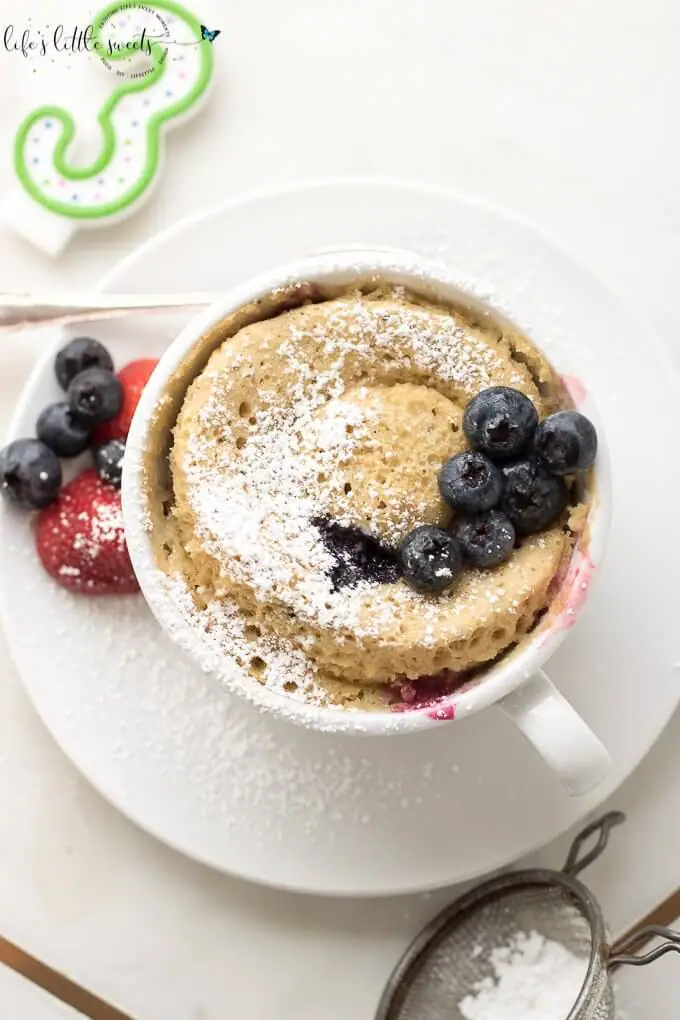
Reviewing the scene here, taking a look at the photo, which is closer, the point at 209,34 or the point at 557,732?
the point at 557,732

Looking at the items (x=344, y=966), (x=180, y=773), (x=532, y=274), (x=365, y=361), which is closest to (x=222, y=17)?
(x=532, y=274)

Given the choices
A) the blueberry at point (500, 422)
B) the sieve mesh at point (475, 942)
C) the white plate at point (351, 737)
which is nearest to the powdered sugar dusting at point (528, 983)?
the sieve mesh at point (475, 942)

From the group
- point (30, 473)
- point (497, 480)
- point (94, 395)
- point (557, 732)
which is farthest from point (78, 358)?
point (557, 732)

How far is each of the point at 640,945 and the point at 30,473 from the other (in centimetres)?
106

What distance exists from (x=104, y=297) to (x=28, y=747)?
650 mm

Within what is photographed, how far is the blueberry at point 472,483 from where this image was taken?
3.61ft

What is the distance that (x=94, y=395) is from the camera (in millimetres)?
1389

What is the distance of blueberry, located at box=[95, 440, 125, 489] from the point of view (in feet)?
4.67

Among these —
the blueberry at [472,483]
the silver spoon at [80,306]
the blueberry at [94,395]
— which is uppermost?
the blueberry at [472,483]

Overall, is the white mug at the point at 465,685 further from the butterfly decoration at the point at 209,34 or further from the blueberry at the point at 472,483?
the butterfly decoration at the point at 209,34

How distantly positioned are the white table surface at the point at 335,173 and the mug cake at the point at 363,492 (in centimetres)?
Result: 45

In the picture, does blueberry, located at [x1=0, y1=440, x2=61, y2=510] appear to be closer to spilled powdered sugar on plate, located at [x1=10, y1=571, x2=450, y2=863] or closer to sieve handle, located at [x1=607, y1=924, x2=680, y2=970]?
spilled powdered sugar on plate, located at [x1=10, y1=571, x2=450, y2=863]

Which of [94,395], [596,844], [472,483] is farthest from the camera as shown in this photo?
[596,844]

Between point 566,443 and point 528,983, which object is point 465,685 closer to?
point 566,443
